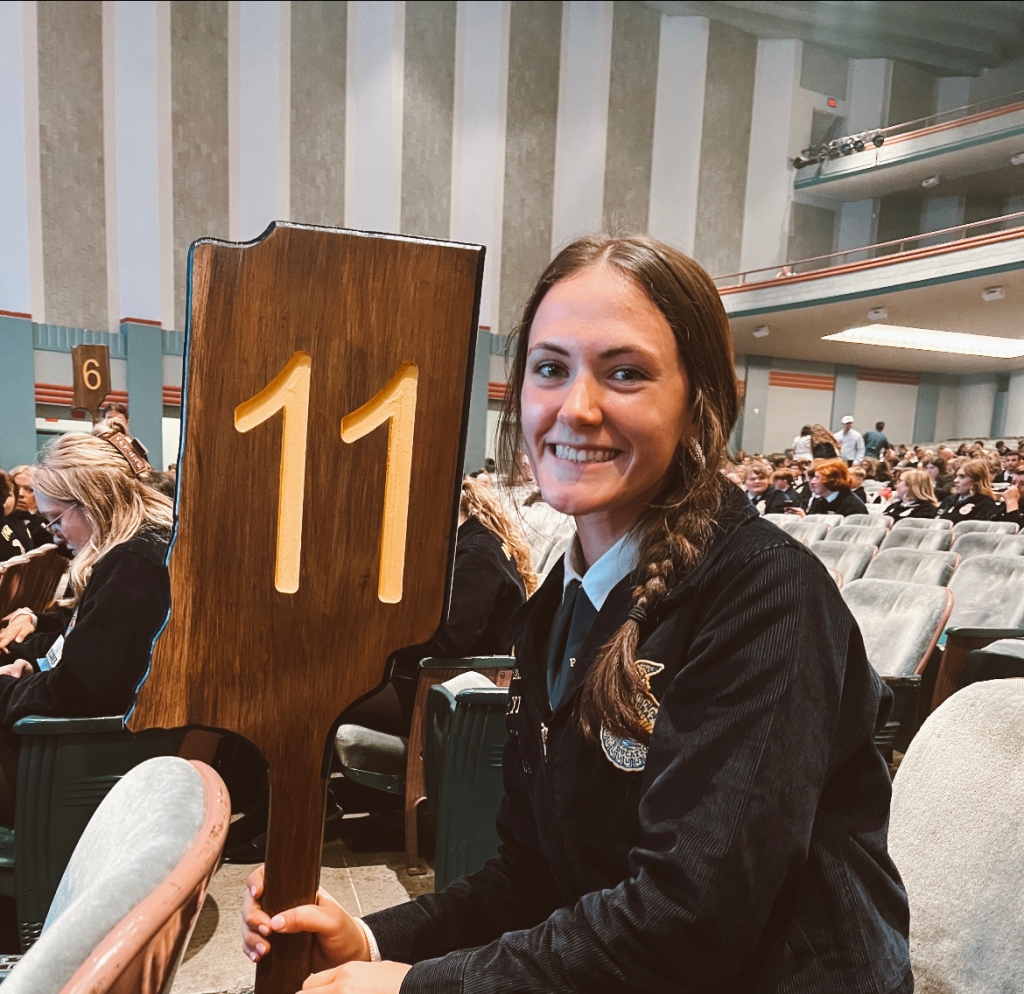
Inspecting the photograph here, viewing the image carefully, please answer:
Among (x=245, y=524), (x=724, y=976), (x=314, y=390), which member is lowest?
(x=724, y=976)

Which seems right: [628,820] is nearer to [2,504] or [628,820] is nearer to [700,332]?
[700,332]

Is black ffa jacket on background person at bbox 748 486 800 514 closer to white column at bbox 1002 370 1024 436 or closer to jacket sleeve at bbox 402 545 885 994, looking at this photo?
jacket sleeve at bbox 402 545 885 994

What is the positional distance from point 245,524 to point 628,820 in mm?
402

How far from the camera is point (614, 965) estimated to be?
610 mm

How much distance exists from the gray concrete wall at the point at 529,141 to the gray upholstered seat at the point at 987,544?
35.7 feet

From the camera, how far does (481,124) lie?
14.5 meters

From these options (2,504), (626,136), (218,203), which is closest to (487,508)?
(2,504)

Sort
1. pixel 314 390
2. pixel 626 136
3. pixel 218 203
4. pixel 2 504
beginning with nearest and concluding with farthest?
pixel 314 390, pixel 2 504, pixel 218 203, pixel 626 136

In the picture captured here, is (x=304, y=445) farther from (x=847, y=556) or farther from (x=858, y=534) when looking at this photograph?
(x=858, y=534)

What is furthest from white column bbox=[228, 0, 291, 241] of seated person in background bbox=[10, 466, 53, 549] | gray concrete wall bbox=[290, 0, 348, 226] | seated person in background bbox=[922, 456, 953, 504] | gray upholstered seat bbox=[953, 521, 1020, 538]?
gray upholstered seat bbox=[953, 521, 1020, 538]

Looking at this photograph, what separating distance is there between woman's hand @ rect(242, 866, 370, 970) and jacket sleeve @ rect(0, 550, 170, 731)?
4.02 feet

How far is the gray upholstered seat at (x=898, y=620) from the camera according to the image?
2.24m

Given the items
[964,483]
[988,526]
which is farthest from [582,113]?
[988,526]

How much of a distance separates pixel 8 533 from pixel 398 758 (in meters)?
3.33
